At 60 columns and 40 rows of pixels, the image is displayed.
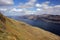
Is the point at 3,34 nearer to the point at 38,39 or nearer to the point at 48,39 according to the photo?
the point at 38,39

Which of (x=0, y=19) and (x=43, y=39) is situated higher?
(x=0, y=19)

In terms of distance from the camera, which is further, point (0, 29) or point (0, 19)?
point (0, 19)

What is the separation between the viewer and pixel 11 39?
20750mm

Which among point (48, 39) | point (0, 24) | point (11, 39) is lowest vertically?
point (48, 39)

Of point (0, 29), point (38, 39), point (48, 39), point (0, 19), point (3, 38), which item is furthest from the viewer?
point (48, 39)

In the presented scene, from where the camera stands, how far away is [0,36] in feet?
68.6

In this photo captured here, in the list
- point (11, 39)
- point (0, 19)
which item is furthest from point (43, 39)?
point (11, 39)

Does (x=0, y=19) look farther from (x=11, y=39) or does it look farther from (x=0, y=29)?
(x=11, y=39)

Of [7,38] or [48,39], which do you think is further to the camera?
[48,39]

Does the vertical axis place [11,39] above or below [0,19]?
below

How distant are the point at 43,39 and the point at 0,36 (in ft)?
51.3

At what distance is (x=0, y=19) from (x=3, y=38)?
6.35 meters

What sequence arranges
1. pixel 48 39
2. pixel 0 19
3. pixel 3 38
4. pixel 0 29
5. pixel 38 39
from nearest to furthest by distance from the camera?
pixel 3 38
pixel 0 29
pixel 0 19
pixel 38 39
pixel 48 39

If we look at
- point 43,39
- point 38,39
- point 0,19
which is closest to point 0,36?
point 0,19
